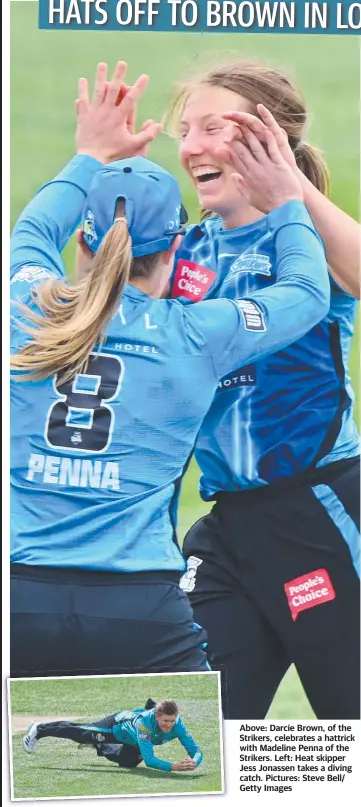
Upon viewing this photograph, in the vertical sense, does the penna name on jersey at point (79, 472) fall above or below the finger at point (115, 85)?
below

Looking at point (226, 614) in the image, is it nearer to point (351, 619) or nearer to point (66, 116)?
point (351, 619)

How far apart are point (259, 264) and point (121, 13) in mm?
946

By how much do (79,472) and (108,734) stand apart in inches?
33.4

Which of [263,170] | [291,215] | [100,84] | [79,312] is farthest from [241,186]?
[79,312]

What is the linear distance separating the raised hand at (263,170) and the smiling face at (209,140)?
0.04 m

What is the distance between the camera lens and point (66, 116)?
3.16m

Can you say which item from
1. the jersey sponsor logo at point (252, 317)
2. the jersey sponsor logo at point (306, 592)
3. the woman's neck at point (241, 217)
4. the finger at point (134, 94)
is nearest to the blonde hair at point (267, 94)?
the finger at point (134, 94)

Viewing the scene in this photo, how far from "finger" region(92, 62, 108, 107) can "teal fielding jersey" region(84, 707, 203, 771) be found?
6.47ft

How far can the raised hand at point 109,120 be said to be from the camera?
3129mm

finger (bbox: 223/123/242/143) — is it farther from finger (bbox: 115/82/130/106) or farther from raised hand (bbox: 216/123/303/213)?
finger (bbox: 115/82/130/106)

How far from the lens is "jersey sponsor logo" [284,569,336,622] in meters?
3.15

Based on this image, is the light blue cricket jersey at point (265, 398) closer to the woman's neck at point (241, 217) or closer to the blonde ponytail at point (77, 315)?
the woman's neck at point (241, 217)

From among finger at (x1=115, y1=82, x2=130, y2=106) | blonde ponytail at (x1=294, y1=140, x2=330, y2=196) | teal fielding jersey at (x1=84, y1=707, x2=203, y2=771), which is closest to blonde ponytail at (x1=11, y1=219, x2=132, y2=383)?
finger at (x1=115, y1=82, x2=130, y2=106)

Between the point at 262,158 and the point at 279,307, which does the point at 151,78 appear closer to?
the point at 262,158
